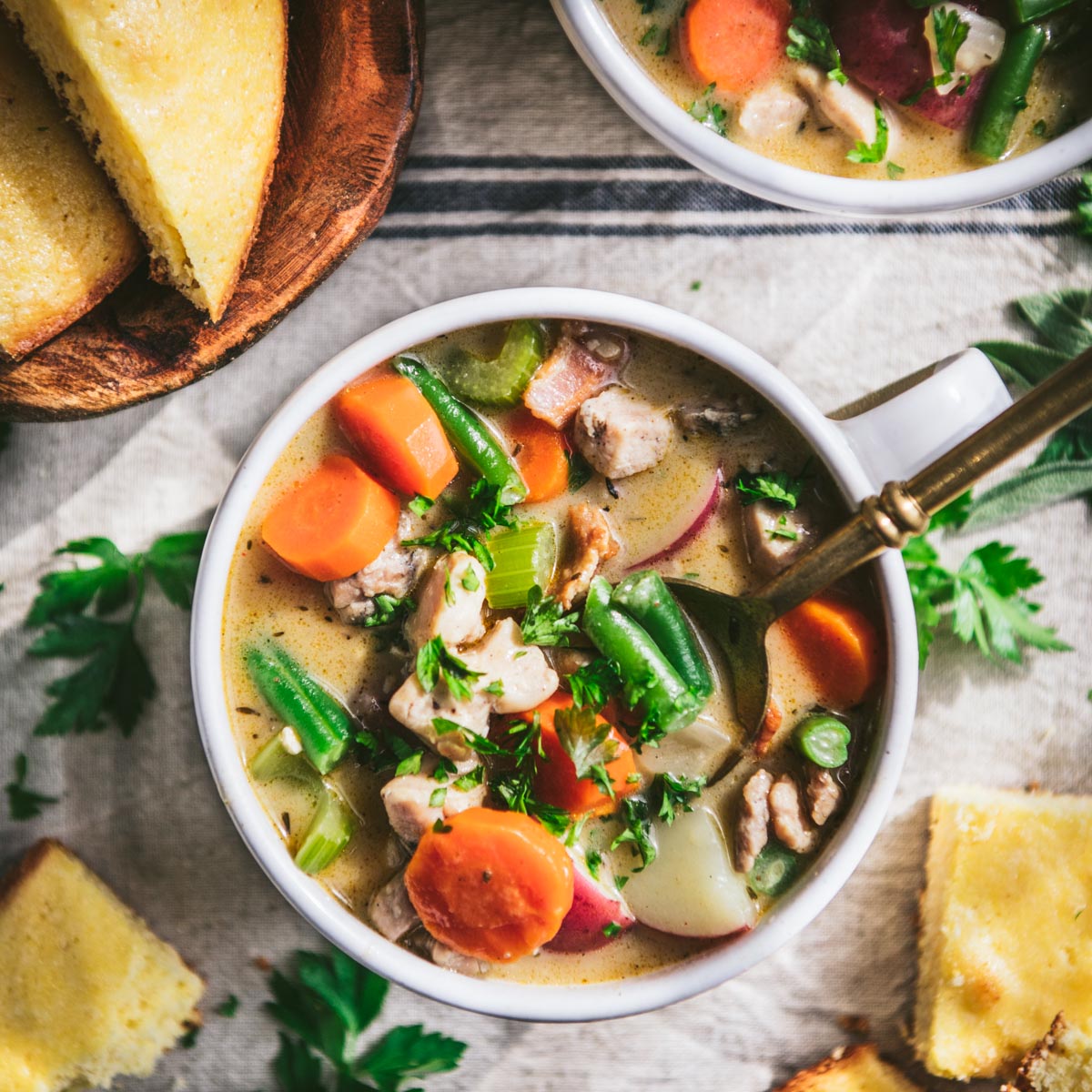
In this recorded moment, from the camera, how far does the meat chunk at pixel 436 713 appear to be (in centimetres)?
158

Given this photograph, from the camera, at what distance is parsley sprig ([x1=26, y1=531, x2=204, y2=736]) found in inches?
74.9

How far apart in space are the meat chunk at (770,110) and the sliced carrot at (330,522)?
2.75 feet

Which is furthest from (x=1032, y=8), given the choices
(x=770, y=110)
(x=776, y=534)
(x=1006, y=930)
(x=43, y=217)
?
(x=1006, y=930)

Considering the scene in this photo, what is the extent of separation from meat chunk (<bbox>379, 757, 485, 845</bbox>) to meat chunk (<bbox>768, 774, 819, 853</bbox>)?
0.50 metres

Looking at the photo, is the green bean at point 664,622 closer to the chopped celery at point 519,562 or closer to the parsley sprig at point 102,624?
the chopped celery at point 519,562

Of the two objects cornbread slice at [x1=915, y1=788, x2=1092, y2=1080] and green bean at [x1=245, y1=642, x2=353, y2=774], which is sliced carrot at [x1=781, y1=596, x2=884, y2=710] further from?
green bean at [x1=245, y1=642, x2=353, y2=774]

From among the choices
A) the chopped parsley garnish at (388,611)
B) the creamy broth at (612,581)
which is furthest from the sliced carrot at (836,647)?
the chopped parsley garnish at (388,611)

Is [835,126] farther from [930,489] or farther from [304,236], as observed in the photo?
[304,236]

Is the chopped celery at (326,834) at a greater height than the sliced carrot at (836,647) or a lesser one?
lesser

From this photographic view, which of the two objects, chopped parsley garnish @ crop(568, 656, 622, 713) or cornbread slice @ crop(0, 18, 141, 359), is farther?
chopped parsley garnish @ crop(568, 656, 622, 713)

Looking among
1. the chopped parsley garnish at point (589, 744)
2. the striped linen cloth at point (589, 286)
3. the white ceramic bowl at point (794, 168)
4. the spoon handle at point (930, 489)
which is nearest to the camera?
the spoon handle at point (930, 489)

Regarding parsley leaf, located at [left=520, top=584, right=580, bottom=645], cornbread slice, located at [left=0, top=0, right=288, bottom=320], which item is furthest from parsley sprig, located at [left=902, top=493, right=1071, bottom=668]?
cornbread slice, located at [left=0, top=0, right=288, bottom=320]

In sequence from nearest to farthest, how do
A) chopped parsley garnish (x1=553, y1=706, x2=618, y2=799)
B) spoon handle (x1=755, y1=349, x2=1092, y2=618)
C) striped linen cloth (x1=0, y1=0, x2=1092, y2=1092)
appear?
spoon handle (x1=755, y1=349, x2=1092, y2=618)
chopped parsley garnish (x1=553, y1=706, x2=618, y2=799)
striped linen cloth (x1=0, y1=0, x2=1092, y2=1092)

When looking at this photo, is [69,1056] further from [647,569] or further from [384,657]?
[647,569]
